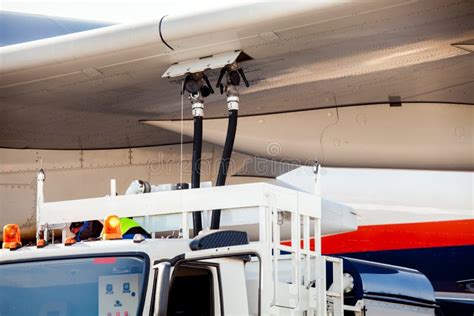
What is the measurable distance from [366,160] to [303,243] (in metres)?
3.21

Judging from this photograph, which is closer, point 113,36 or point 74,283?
point 74,283

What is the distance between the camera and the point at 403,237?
7.76 m

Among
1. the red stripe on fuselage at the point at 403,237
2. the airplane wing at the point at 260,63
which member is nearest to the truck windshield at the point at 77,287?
the airplane wing at the point at 260,63

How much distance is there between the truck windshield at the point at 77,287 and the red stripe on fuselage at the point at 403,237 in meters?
3.57

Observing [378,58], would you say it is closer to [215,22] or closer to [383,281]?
[215,22]

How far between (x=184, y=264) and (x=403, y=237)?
4149 mm

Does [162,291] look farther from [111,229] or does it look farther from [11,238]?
[11,238]

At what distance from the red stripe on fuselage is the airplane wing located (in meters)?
0.55

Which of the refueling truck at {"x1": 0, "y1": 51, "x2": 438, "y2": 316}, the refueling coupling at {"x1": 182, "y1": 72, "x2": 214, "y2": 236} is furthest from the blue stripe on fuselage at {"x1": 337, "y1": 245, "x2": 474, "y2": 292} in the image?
the refueling truck at {"x1": 0, "y1": 51, "x2": 438, "y2": 316}

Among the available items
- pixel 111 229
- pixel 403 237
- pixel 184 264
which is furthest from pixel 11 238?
pixel 403 237

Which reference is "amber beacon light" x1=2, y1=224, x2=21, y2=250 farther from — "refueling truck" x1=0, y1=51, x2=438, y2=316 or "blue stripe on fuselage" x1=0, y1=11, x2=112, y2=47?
"blue stripe on fuselage" x1=0, y1=11, x2=112, y2=47

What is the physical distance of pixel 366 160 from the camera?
303 inches

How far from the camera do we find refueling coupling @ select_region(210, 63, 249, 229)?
Result: 6184 millimetres

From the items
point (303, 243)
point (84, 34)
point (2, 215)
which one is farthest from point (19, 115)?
point (303, 243)
